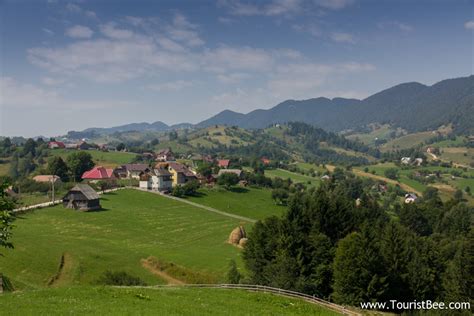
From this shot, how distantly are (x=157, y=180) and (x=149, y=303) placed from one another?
360 ft

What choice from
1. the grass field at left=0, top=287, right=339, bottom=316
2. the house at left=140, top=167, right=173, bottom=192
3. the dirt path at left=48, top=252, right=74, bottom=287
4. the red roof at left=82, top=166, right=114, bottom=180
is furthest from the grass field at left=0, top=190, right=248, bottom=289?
the red roof at left=82, top=166, right=114, bottom=180

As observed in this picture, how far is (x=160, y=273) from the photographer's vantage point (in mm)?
61000

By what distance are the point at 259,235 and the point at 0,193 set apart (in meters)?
39.3

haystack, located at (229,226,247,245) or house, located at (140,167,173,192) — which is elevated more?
house, located at (140,167,173,192)

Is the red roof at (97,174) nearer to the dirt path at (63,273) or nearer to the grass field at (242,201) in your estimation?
the grass field at (242,201)

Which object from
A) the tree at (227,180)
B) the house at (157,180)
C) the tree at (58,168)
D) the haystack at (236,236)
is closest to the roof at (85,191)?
the haystack at (236,236)

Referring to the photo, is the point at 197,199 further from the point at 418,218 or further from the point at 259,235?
the point at 259,235

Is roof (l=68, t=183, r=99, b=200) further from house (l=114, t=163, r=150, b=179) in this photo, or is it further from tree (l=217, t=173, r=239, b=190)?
house (l=114, t=163, r=150, b=179)

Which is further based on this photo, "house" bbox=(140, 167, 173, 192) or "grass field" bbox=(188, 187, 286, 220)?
"house" bbox=(140, 167, 173, 192)

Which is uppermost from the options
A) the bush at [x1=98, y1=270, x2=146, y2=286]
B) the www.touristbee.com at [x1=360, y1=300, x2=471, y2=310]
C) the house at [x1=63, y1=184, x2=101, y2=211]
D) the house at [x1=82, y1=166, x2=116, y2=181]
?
the house at [x1=82, y1=166, x2=116, y2=181]

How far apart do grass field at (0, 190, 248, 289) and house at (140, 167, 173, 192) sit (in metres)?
19.1

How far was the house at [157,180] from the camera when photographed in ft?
447

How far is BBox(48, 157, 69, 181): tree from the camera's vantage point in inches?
5320

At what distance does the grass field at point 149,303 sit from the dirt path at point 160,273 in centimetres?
2547
